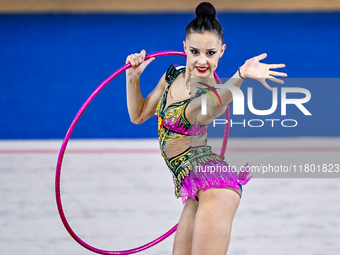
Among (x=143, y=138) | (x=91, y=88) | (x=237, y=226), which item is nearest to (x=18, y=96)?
(x=91, y=88)

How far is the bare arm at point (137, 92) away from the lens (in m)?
2.13

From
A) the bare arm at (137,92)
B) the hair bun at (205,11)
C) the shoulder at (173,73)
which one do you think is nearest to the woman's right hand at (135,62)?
the bare arm at (137,92)

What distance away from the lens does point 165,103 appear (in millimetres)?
1930

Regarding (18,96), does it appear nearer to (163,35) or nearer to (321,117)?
(163,35)

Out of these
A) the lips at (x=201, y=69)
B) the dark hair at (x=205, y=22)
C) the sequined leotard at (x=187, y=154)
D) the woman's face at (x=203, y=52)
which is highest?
the dark hair at (x=205, y=22)

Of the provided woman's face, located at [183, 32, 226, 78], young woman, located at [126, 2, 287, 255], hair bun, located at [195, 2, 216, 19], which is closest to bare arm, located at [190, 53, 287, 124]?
young woman, located at [126, 2, 287, 255]

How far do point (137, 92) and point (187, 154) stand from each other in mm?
471

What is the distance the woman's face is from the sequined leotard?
10cm

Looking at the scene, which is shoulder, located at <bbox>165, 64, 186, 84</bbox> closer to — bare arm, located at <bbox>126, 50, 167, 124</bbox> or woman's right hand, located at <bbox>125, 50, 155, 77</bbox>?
bare arm, located at <bbox>126, 50, 167, 124</bbox>

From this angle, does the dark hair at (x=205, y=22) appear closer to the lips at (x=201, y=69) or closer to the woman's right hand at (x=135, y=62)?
the lips at (x=201, y=69)

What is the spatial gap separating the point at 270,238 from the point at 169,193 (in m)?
1.36

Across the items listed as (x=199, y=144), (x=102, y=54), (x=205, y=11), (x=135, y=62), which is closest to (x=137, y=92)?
(x=135, y=62)

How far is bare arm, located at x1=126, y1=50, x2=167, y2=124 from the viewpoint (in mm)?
2135

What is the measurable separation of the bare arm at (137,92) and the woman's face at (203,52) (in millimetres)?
332
